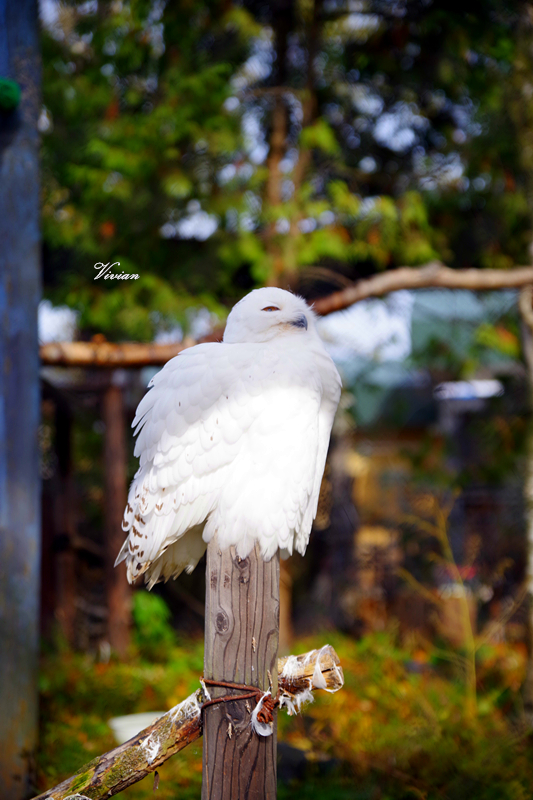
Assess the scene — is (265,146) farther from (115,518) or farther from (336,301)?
(115,518)

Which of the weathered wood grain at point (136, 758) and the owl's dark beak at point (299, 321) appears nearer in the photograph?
the weathered wood grain at point (136, 758)

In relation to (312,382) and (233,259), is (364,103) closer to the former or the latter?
(233,259)

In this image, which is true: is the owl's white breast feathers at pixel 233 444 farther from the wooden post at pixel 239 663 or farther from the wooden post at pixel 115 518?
the wooden post at pixel 115 518

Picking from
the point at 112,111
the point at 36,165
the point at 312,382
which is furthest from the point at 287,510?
the point at 112,111

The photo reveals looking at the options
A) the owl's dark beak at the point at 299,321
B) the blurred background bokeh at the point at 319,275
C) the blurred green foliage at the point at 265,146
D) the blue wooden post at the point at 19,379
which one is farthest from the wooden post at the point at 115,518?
the owl's dark beak at the point at 299,321

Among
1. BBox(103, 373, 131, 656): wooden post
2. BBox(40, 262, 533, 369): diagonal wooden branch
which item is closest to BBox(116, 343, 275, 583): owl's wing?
BBox(40, 262, 533, 369): diagonal wooden branch

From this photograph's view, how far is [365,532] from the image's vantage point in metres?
6.94

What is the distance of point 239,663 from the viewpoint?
64.0 inches

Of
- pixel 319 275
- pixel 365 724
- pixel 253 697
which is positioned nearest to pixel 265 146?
pixel 319 275

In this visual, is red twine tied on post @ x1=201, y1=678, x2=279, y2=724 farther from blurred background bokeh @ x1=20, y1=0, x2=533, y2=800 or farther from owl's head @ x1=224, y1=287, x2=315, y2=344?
blurred background bokeh @ x1=20, y1=0, x2=533, y2=800

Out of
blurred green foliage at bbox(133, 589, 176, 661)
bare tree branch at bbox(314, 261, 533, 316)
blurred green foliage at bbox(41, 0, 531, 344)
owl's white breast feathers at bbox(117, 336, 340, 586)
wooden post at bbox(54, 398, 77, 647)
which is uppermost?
blurred green foliage at bbox(41, 0, 531, 344)

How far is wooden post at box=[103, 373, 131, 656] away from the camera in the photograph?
524cm

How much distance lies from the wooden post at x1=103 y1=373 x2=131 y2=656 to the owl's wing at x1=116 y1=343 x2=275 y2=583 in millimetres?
3646

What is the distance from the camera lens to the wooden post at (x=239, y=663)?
1607 mm
